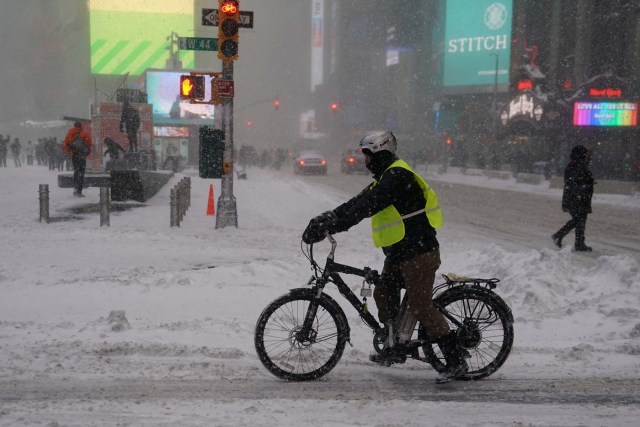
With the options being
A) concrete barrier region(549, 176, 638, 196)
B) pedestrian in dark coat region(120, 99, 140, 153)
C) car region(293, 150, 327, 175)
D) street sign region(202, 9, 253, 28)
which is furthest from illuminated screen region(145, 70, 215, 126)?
street sign region(202, 9, 253, 28)

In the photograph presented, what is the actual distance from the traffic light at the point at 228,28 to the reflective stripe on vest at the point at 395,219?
8.50 meters

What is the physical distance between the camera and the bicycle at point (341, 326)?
15.9ft

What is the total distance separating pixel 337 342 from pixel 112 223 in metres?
10.2

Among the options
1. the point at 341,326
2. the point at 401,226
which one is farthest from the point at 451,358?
the point at 401,226

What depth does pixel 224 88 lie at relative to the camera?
12.8m

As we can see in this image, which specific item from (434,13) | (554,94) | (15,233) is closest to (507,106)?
(554,94)

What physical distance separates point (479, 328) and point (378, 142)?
67.7 inches

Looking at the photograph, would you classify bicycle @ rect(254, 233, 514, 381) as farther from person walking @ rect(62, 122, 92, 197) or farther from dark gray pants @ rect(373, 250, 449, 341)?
person walking @ rect(62, 122, 92, 197)

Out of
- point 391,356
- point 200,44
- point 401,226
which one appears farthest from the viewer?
point 200,44

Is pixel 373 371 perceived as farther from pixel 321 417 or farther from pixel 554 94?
pixel 554 94

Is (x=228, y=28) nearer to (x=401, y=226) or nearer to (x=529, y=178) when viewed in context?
(x=401, y=226)

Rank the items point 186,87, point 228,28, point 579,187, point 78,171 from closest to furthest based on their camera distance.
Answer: point 579,187 < point 228,28 < point 186,87 < point 78,171

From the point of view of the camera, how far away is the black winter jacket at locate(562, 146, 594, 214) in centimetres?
1184

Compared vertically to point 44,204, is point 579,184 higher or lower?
higher
